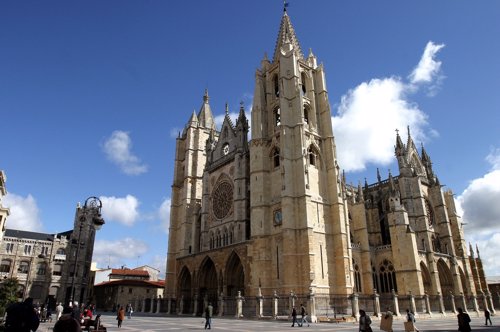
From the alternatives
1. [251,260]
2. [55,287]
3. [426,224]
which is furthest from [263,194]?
[55,287]

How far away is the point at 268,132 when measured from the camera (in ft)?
123

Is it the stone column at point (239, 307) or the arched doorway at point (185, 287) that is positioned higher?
the arched doorway at point (185, 287)

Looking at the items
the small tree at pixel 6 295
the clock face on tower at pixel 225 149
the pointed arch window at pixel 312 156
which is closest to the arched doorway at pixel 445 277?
the pointed arch window at pixel 312 156

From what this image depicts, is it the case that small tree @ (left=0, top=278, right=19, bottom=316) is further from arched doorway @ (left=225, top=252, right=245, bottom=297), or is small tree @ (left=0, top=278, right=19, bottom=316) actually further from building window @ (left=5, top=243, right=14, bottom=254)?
building window @ (left=5, top=243, right=14, bottom=254)

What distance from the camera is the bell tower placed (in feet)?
96.6

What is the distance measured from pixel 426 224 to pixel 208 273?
2454cm

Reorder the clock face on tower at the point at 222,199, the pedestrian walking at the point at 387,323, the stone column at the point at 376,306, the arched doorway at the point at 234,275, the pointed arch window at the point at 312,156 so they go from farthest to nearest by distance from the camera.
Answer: the clock face on tower at the point at 222,199, the pointed arch window at the point at 312,156, the arched doorway at the point at 234,275, the stone column at the point at 376,306, the pedestrian walking at the point at 387,323

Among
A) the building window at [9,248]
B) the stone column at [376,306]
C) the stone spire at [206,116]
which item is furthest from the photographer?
the stone spire at [206,116]

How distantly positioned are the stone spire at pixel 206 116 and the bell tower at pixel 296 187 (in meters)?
15.6

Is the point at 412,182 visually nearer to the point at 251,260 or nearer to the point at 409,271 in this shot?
the point at 409,271

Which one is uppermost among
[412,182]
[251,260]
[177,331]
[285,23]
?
[285,23]

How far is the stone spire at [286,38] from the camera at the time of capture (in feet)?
132

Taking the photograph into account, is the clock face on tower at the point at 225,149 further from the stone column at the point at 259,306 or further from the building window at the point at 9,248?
the building window at the point at 9,248

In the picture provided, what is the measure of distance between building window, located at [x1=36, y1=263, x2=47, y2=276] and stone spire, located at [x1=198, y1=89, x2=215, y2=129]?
29280 millimetres
